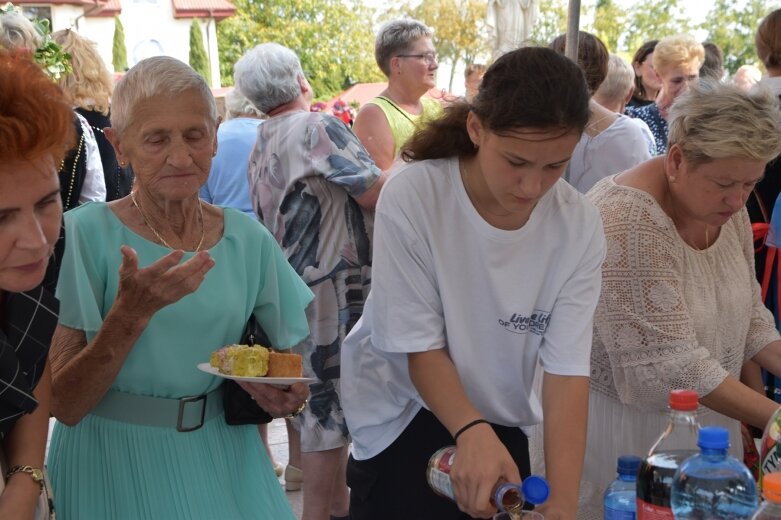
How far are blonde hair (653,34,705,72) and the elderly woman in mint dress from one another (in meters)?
4.00

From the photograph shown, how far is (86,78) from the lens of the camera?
4766 mm

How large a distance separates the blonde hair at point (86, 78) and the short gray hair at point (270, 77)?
3.32 feet

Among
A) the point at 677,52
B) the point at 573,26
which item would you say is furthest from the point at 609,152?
the point at 677,52

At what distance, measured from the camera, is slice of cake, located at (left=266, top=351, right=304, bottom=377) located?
87.6 inches

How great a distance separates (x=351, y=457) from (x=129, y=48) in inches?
1937

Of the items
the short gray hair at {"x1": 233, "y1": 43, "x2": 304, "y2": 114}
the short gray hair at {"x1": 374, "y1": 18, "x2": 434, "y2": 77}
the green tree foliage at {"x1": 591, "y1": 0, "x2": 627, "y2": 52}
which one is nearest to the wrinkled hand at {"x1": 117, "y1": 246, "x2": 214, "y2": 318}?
→ the short gray hair at {"x1": 233, "y1": 43, "x2": 304, "y2": 114}

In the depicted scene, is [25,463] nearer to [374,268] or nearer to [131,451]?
[131,451]

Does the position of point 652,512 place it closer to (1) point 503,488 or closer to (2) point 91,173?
(1) point 503,488

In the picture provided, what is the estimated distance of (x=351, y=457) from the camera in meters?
2.39

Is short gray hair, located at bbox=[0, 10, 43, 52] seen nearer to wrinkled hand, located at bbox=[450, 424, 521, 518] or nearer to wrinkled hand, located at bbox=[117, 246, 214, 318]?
wrinkled hand, located at bbox=[117, 246, 214, 318]

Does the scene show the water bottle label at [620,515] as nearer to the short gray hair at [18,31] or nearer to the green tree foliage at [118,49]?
the short gray hair at [18,31]

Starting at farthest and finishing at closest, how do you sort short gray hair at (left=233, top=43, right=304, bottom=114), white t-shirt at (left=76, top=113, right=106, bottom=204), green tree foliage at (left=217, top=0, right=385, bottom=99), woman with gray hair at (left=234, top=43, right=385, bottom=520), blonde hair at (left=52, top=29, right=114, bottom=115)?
green tree foliage at (left=217, top=0, right=385, bottom=99) → blonde hair at (left=52, top=29, right=114, bottom=115) → white t-shirt at (left=76, top=113, right=106, bottom=204) → short gray hair at (left=233, top=43, right=304, bottom=114) → woman with gray hair at (left=234, top=43, right=385, bottom=520)

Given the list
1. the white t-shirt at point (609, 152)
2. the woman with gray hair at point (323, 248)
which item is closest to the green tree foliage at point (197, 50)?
the white t-shirt at point (609, 152)

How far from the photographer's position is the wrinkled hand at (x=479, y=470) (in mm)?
1802
